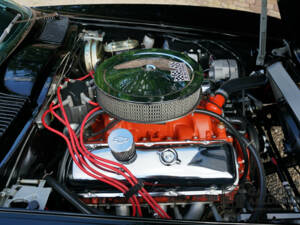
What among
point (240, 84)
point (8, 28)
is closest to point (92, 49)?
point (8, 28)

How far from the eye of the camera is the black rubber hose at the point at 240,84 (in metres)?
1.49

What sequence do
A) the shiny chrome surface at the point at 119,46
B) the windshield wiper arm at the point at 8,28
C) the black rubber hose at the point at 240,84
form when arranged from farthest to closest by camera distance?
1. the shiny chrome surface at the point at 119,46
2. the black rubber hose at the point at 240,84
3. the windshield wiper arm at the point at 8,28

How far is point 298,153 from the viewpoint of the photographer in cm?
137

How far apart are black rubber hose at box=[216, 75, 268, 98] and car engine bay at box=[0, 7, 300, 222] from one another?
0.02 meters

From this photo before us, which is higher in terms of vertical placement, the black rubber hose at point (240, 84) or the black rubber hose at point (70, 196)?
the black rubber hose at point (240, 84)

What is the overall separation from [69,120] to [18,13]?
2.34ft

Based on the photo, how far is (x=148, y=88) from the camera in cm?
117

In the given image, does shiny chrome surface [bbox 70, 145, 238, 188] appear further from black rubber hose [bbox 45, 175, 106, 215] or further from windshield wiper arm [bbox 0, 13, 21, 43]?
windshield wiper arm [bbox 0, 13, 21, 43]

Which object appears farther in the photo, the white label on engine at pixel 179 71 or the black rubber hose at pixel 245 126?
the black rubber hose at pixel 245 126

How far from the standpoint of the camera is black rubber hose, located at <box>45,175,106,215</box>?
1.02 metres

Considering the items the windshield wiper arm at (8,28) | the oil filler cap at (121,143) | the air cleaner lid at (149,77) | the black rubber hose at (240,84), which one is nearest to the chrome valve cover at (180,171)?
the oil filler cap at (121,143)

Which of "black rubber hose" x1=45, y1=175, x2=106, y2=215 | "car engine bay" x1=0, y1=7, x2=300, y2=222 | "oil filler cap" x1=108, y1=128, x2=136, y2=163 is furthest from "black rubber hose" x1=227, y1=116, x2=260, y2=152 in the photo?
"black rubber hose" x1=45, y1=175, x2=106, y2=215

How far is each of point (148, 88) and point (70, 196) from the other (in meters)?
0.51

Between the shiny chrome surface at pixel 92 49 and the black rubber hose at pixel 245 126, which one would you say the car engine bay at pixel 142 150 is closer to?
the black rubber hose at pixel 245 126
